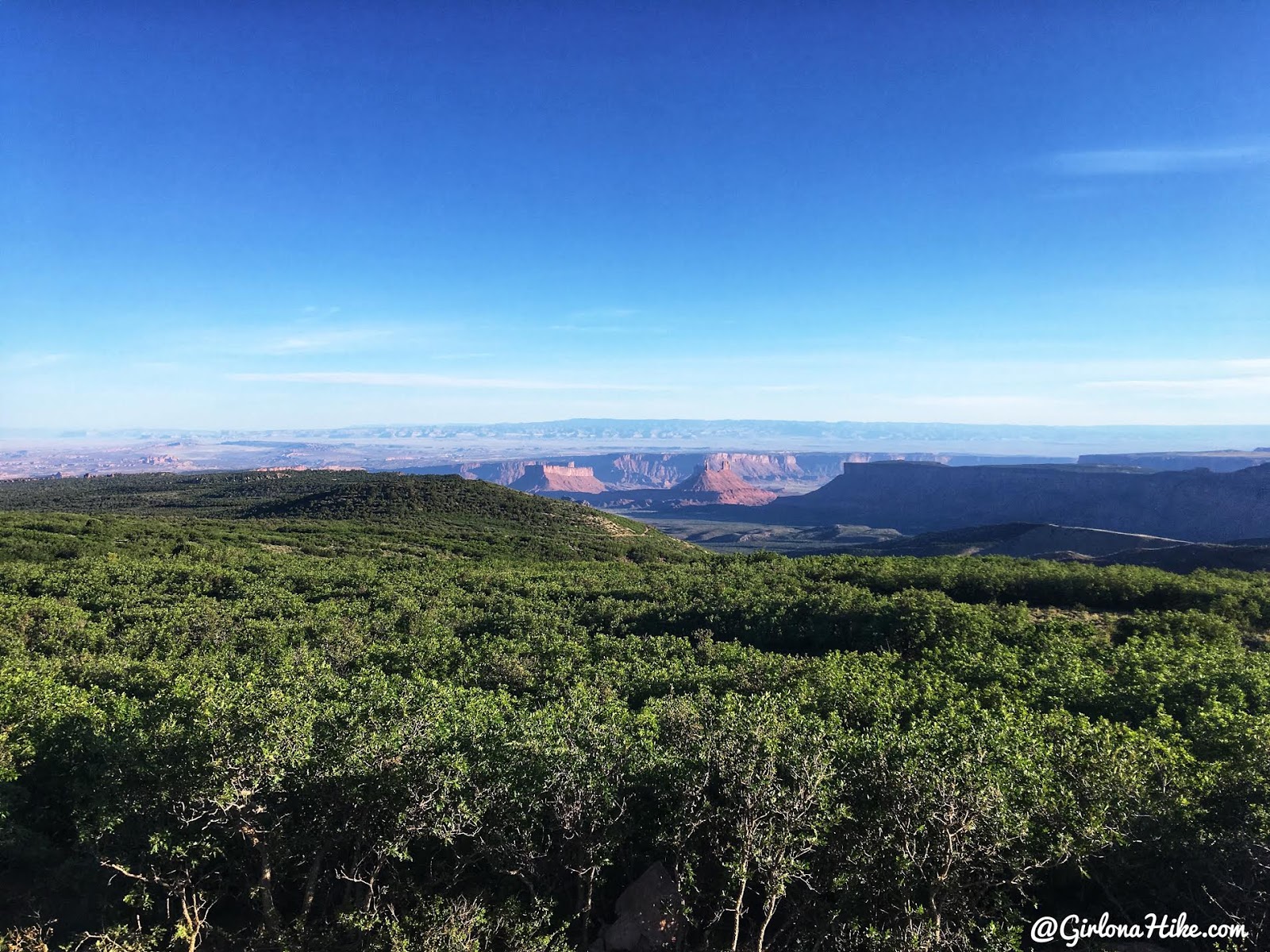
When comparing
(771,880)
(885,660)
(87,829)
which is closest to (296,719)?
(87,829)

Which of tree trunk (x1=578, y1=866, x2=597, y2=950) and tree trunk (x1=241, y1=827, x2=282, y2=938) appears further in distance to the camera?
tree trunk (x1=578, y1=866, x2=597, y2=950)

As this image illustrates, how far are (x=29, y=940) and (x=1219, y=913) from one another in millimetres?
23667

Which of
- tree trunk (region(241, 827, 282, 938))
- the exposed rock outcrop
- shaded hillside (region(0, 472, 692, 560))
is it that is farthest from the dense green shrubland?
shaded hillside (region(0, 472, 692, 560))

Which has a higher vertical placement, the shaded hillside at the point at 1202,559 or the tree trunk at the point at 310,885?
the tree trunk at the point at 310,885

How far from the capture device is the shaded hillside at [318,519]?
63.9 metres

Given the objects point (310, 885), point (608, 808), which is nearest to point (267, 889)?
point (310, 885)

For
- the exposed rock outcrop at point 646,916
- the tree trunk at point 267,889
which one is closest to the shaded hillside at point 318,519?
the tree trunk at point 267,889

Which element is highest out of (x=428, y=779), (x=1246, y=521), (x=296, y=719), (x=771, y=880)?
(x=296, y=719)

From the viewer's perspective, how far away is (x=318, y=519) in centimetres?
9050

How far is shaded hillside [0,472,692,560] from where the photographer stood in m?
63.9

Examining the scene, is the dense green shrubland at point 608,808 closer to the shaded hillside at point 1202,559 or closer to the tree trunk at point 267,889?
the tree trunk at point 267,889

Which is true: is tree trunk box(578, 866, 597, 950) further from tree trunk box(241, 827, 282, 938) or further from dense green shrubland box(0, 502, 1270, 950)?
tree trunk box(241, 827, 282, 938)

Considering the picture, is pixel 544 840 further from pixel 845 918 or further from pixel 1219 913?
pixel 1219 913

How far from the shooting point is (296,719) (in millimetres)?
13367
